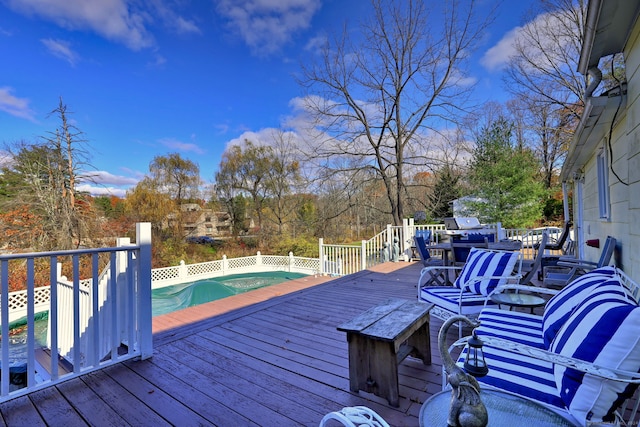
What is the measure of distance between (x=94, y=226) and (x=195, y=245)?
686 centimetres

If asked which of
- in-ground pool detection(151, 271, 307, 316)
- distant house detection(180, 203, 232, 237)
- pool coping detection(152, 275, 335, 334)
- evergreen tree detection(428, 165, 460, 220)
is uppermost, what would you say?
evergreen tree detection(428, 165, 460, 220)

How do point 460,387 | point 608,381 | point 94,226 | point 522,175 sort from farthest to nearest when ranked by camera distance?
point 522,175 → point 94,226 → point 608,381 → point 460,387

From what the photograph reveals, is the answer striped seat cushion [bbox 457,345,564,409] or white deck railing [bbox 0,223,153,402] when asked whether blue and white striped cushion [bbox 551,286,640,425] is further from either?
white deck railing [bbox 0,223,153,402]

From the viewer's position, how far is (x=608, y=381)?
1.11 meters

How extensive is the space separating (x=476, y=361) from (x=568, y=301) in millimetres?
1208

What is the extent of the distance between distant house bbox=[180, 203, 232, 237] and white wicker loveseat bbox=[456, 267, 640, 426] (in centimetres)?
1705

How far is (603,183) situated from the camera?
3658mm

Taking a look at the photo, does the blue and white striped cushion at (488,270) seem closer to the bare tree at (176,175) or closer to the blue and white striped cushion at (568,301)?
the blue and white striped cushion at (568,301)

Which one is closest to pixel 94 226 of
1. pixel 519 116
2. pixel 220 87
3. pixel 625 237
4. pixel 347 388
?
pixel 220 87

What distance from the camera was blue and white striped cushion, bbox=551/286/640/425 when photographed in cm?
110

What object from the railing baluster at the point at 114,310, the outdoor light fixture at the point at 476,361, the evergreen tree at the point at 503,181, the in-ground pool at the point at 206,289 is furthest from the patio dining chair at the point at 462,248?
the evergreen tree at the point at 503,181

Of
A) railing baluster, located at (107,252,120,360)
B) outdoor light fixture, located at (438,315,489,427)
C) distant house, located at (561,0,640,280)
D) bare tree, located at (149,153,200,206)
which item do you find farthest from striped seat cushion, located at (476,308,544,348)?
bare tree, located at (149,153,200,206)

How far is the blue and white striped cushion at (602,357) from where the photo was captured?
1097mm

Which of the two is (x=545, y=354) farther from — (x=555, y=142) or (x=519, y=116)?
(x=555, y=142)
